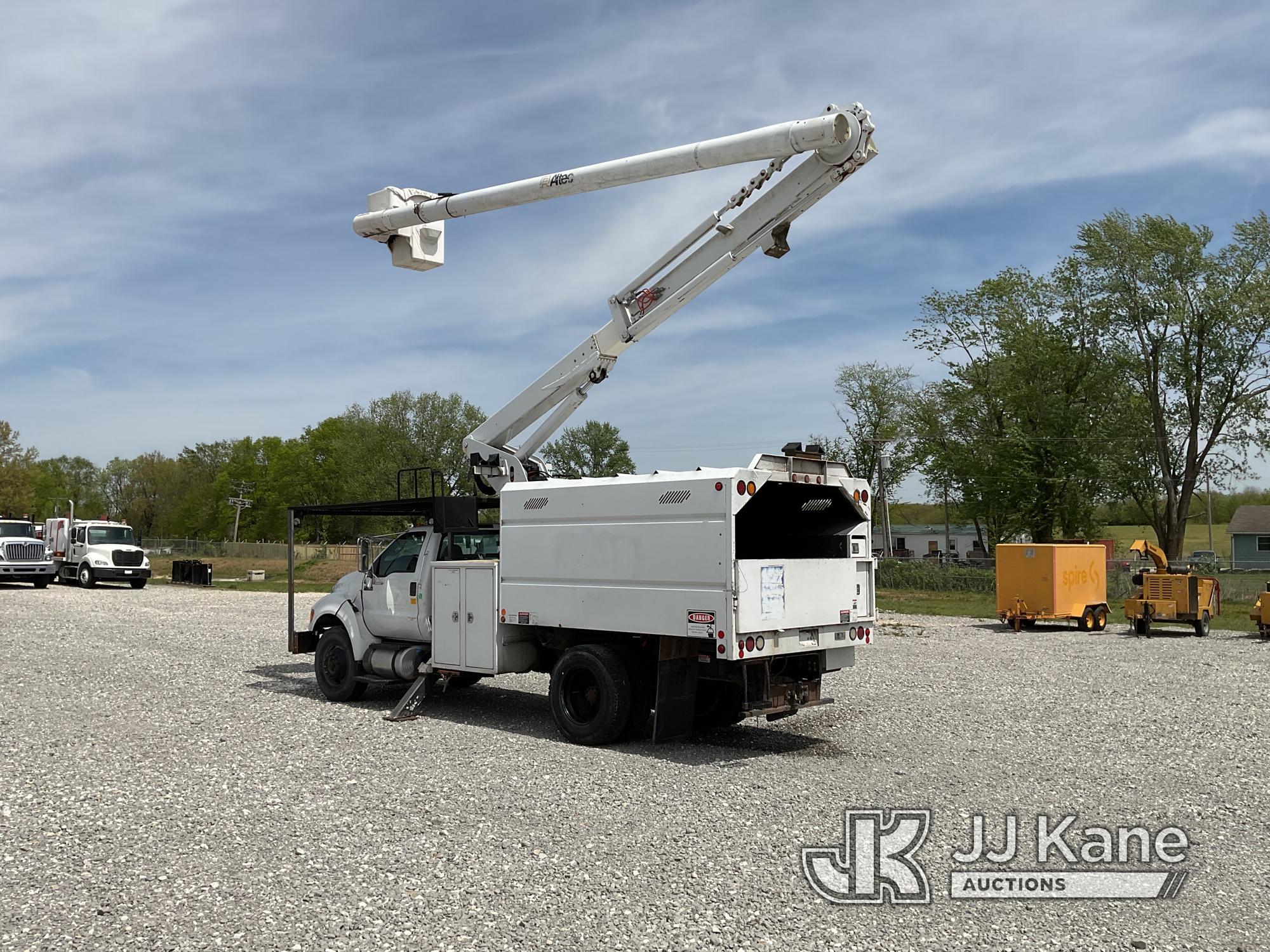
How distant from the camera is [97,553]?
124ft

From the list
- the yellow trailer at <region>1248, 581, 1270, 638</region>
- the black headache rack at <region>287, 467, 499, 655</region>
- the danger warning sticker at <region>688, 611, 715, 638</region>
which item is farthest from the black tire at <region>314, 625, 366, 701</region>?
the yellow trailer at <region>1248, 581, 1270, 638</region>

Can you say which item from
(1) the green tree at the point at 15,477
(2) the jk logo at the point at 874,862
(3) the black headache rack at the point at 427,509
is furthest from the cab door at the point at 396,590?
(1) the green tree at the point at 15,477

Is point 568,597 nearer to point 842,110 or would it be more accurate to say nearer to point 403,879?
point 403,879

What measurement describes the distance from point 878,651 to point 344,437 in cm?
7979

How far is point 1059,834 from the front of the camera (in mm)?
6844

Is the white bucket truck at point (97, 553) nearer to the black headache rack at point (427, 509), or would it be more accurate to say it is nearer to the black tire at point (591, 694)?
the black headache rack at point (427, 509)

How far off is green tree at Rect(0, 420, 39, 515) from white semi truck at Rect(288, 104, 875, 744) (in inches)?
2752

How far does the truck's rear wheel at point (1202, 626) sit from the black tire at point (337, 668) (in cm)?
1833

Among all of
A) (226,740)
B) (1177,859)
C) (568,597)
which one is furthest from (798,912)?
(226,740)

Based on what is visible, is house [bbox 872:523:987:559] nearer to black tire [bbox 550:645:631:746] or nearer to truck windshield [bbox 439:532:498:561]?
truck windshield [bbox 439:532:498:561]

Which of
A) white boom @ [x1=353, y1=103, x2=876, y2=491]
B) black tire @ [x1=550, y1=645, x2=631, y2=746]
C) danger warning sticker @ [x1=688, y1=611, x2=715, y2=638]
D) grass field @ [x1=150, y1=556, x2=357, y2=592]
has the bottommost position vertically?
grass field @ [x1=150, y1=556, x2=357, y2=592]

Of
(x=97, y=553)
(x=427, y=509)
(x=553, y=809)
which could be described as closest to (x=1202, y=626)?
(x=427, y=509)

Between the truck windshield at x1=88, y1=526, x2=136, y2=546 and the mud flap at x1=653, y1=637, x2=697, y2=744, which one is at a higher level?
the truck windshield at x1=88, y1=526, x2=136, y2=546

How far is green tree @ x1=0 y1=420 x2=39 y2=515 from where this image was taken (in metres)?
71.3
